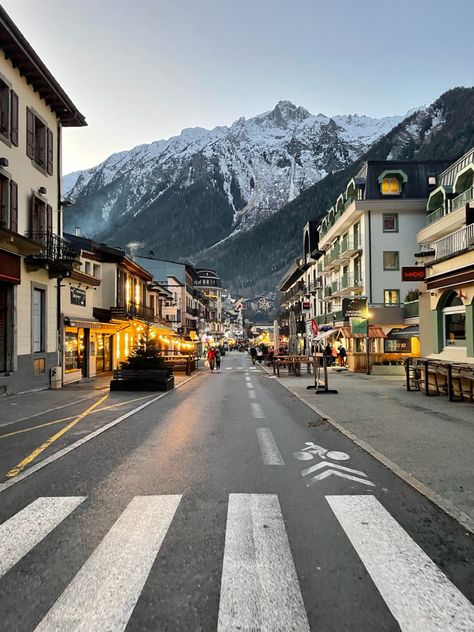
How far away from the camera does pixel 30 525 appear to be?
Result: 4.17m

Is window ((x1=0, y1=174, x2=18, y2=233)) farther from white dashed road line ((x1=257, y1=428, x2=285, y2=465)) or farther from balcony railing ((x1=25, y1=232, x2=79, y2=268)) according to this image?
white dashed road line ((x1=257, y1=428, x2=285, y2=465))

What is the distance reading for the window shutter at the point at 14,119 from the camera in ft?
53.0

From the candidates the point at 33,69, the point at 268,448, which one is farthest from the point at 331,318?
the point at 268,448

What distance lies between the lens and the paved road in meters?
2.73

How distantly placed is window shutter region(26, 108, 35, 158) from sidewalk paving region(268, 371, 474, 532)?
49.5 feet

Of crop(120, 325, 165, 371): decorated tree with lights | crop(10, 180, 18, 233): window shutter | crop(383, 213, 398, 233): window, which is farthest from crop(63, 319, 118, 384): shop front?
crop(383, 213, 398, 233): window

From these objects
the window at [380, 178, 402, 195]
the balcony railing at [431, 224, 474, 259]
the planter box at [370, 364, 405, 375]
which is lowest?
the planter box at [370, 364, 405, 375]

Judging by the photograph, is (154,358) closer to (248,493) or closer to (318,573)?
(248,493)

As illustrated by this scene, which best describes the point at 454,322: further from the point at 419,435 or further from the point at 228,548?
the point at 228,548

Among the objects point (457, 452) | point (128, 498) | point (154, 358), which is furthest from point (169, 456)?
point (154, 358)

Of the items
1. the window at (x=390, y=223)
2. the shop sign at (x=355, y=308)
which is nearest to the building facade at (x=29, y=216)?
the shop sign at (x=355, y=308)

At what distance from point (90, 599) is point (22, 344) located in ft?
50.6

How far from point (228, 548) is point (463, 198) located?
23.4 metres

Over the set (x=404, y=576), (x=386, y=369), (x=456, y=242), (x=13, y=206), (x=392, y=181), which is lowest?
(x=386, y=369)
